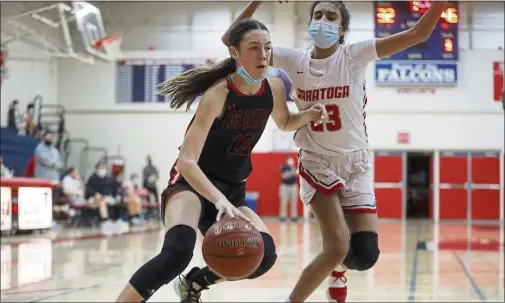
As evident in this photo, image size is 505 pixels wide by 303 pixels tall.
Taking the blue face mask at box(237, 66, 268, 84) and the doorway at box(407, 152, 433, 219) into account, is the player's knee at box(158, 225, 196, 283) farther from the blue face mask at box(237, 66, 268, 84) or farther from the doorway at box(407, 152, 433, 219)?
the doorway at box(407, 152, 433, 219)

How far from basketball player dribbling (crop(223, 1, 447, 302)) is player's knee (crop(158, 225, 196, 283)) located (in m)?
0.88

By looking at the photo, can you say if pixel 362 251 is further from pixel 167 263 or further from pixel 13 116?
pixel 13 116

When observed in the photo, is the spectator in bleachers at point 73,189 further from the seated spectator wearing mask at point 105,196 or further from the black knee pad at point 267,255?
→ the black knee pad at point 267,255

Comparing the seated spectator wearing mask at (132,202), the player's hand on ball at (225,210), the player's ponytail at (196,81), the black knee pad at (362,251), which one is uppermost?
the player's ponytail at (196,81)

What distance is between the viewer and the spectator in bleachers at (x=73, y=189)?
16031 millimetres

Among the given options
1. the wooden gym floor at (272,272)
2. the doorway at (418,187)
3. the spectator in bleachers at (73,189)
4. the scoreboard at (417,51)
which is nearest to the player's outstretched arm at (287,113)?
the wooden gym floor at (272,272)

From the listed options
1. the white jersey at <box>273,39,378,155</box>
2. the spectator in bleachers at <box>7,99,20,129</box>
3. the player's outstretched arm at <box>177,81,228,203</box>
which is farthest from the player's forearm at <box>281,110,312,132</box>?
the spectator in bleachers at <box>7,99,20,129</box>

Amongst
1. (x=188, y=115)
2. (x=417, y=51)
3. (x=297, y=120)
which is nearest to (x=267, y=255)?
(x=297, y=120)

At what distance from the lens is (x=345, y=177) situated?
441 centimetres

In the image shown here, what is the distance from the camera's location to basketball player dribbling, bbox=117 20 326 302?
3582mm

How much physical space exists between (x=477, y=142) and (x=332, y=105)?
17.2m

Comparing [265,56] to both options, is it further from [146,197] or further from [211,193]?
[146,197]

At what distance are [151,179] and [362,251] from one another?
15788 mm

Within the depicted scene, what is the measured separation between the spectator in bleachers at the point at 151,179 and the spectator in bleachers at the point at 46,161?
3623 mm
